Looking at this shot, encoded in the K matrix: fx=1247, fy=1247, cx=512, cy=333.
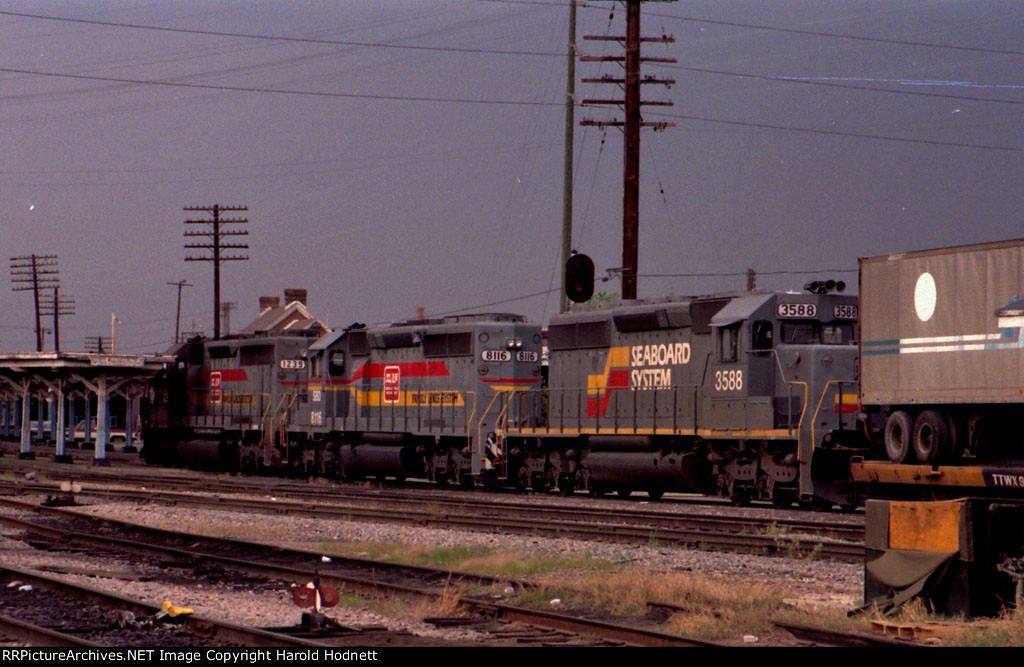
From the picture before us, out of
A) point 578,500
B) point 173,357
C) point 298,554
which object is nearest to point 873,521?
point 298,554

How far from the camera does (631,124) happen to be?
29234mm

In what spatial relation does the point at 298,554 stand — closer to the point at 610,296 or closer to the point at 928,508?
the point at 928,508

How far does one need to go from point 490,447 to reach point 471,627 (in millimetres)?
18556

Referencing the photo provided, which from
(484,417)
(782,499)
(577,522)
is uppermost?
(484,417)

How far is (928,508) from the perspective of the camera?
10742 mm

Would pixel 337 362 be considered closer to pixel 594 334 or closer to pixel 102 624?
pixel 594 334

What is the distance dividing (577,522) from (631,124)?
13.2 meters

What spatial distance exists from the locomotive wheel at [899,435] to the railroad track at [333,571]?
3.37 meters

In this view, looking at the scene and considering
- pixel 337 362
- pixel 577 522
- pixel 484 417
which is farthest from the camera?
pixel 337 362

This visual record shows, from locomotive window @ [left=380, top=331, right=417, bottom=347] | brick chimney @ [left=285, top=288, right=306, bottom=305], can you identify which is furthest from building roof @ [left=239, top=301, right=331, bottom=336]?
locomotive window @ [left=380, top=331, right=417, bottom=347]

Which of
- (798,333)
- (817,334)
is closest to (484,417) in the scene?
(798,333)

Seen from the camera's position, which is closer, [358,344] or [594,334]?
[594,334]

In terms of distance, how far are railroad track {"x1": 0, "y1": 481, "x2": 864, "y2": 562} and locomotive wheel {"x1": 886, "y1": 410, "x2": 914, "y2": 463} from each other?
3.07 m

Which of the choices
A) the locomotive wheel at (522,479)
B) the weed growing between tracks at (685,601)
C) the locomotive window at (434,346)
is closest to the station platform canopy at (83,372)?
the locomotive window at (434,346)
